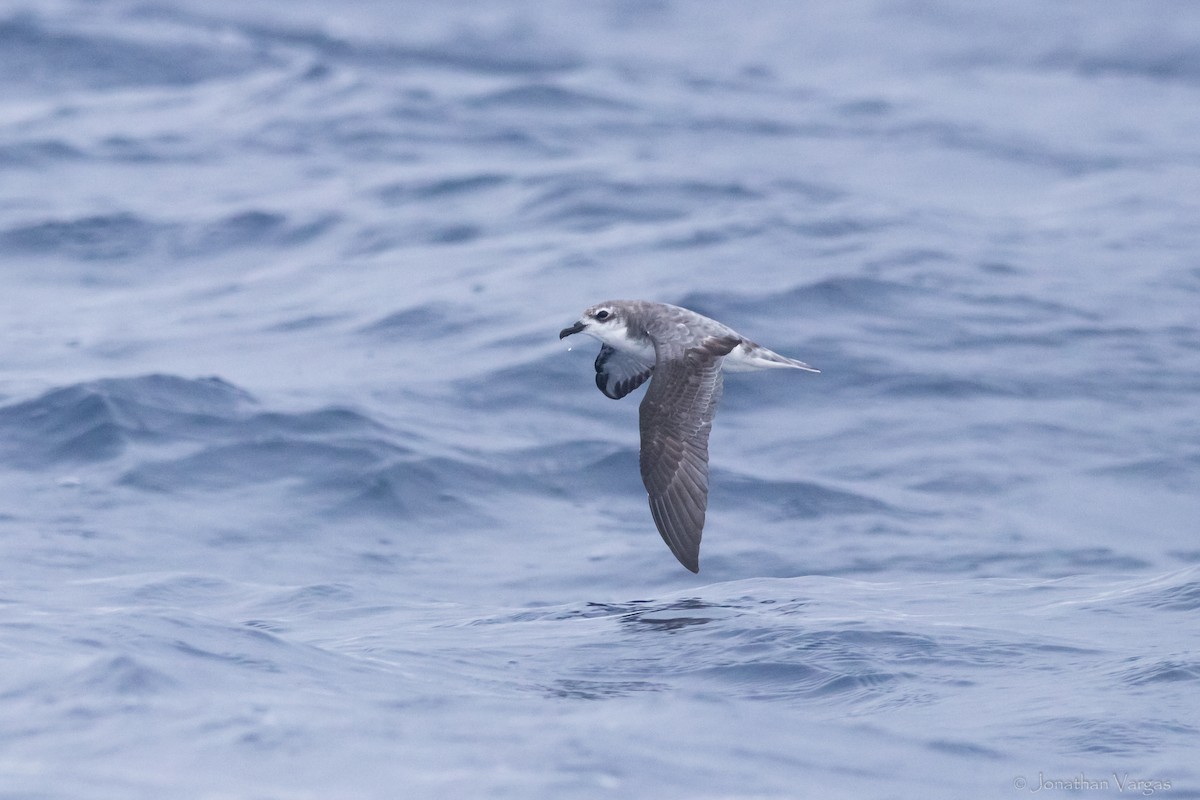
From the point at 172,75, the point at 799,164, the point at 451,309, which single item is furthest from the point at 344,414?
the point at 172,75

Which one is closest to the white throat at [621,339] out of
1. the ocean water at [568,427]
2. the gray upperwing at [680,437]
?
the gray upperwing at [680,437]

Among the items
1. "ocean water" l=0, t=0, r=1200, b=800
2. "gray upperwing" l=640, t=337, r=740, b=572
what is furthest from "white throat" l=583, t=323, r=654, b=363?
"ocean water" l=0, t=0, r=1200, b=800

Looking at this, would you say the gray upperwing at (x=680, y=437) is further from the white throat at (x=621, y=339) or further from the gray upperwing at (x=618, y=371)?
the gray upperwing at (x=618, y=371)

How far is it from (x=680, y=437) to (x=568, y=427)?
4652 mm

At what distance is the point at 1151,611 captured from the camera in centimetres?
939

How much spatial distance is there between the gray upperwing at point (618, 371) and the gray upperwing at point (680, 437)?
994 millimetres

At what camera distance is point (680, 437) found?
888 cm

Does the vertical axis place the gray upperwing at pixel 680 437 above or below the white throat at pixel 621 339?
below

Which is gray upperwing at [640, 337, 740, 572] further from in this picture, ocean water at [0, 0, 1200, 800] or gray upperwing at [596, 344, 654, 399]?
gray upperwing at [596, 344, 654, 399]

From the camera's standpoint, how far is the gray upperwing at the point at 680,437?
8.72 meters

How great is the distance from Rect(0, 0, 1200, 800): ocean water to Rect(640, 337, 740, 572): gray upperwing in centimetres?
63

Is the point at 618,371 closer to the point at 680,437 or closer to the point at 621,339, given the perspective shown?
the point at 621,339

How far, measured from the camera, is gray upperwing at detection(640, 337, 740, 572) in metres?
8.72

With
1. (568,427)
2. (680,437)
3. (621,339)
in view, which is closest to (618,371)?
(621,339)
